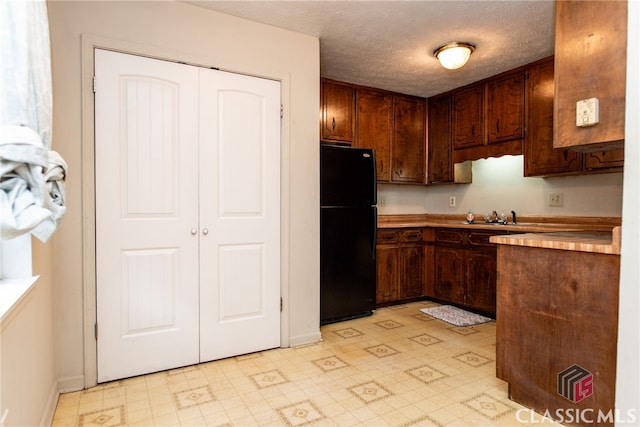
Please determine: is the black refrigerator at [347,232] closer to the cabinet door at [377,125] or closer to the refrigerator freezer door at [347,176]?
the refrigerator freezer door at [347,176]

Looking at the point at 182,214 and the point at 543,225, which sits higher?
the point at 182,214

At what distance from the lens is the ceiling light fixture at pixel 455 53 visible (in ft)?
9.66

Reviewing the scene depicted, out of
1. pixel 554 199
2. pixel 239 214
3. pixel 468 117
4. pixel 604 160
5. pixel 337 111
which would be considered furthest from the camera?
pixel 468 117

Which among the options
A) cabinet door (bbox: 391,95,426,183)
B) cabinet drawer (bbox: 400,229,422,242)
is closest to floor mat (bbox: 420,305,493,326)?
cabinet drawer (bbox: 400,229,422,242)

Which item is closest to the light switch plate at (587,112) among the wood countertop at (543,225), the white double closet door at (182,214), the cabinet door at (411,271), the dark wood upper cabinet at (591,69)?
the dark wood upper cabinet at (591,69)

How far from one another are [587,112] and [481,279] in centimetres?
217

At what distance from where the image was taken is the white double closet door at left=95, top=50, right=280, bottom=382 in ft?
7.36

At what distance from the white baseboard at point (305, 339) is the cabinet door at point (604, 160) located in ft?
8.21

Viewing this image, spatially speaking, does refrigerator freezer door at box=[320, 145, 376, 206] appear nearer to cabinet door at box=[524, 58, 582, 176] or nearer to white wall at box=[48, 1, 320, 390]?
white wall at box=[48, 1, 320, 390]

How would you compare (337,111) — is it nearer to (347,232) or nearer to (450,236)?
(347,232)

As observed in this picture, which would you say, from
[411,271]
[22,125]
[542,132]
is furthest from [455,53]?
[22,125]

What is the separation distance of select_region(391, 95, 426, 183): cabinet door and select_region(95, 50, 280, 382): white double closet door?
1916mm

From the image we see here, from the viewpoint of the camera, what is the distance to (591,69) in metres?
1.70

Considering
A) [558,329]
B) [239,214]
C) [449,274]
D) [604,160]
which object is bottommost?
[449,274]
